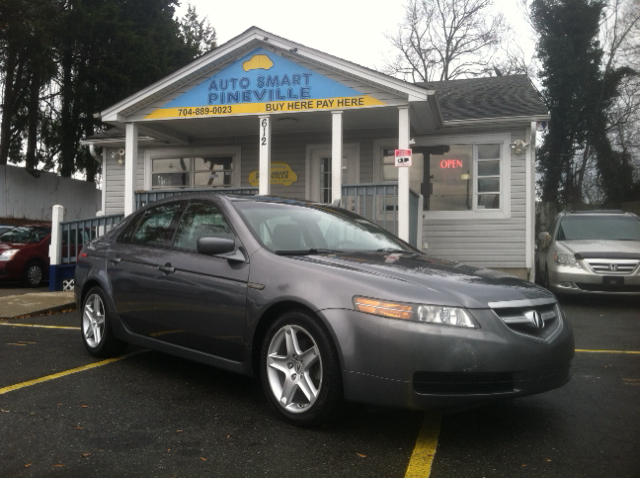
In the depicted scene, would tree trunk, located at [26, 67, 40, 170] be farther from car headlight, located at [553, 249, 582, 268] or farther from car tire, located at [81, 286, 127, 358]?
car tire, located at [81, 286, 127, 358]

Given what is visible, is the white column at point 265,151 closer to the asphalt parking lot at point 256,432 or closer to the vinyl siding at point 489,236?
the vinyl siding at point 489,236

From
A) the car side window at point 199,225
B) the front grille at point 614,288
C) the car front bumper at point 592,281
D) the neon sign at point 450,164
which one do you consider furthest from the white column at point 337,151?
the car side window at point 199,225

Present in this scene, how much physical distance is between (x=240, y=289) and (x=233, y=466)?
1343 mm

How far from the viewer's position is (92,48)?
1078 inches

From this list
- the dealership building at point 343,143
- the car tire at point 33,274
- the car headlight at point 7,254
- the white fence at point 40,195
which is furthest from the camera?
the white fence at point 40,195

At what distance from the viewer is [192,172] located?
15641 millimetres

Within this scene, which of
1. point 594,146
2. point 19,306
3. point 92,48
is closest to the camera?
point 19,306

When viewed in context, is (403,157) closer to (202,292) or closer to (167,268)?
(167,268)

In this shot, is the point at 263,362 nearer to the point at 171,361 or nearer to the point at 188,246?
the point at 188,246

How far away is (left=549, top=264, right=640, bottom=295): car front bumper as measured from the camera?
1003cm

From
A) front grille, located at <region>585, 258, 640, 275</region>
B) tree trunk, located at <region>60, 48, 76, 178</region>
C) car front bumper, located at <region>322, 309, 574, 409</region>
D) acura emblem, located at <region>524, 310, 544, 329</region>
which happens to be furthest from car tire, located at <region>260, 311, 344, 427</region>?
tree trunk, located at <region>60, 48, 76, 178</region>

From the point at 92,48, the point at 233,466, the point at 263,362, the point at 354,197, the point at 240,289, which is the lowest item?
the point at 233,466

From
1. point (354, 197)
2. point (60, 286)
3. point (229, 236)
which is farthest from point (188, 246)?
point (60, 286)

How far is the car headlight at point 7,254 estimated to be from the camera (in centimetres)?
1421
